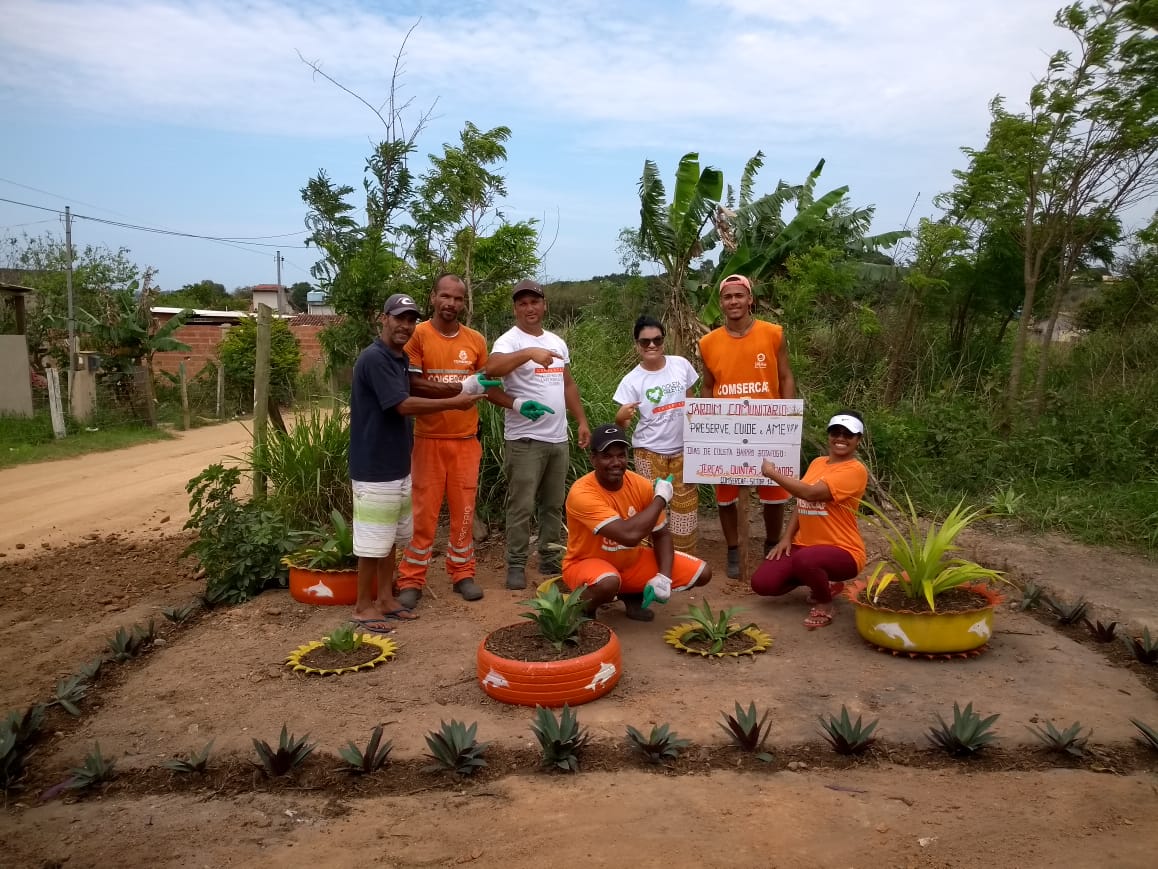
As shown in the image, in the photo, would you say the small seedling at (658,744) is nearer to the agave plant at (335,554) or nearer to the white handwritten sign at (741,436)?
the white handwritten sign at (741,436)

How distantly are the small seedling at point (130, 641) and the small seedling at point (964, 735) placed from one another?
4103 millimetres

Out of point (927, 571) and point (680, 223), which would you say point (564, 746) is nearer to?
point (927, 571)

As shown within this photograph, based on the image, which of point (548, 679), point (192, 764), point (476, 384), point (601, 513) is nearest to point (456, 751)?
point (548, 679)

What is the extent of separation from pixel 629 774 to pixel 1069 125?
7.58m

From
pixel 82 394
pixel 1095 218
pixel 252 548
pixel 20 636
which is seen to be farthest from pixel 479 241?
pixel 82 394

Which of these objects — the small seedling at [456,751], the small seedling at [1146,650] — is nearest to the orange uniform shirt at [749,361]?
the small seedling at [1146,650]

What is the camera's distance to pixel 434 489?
5059mm

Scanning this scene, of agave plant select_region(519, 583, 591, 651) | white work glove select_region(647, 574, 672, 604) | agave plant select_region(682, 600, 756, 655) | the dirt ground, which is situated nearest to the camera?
the dirt ground

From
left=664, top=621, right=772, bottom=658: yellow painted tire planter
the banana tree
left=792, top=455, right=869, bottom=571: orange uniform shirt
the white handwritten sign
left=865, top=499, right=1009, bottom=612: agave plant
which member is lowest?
left=664, top=621, right=772, bottom=658: yellow painted tire planter

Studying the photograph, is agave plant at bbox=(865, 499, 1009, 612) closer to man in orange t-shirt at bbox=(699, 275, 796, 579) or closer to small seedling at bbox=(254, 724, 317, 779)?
man in orange t-shirt at bbox=(699, 275, 796, 579)

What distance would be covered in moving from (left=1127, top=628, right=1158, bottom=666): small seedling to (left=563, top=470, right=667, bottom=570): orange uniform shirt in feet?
8.13

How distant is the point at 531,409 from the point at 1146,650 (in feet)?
11.5

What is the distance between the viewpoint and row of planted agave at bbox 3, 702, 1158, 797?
10.5 ft

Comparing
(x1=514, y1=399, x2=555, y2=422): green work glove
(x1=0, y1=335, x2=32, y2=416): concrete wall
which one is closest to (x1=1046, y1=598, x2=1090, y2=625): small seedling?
(x1=514, y1=399, x2=555, y2=422): green work glove
